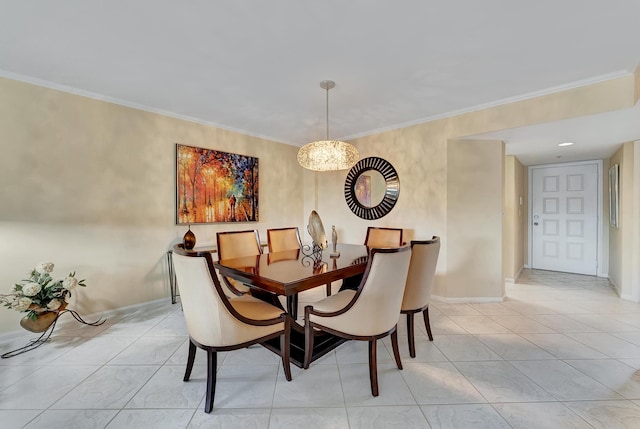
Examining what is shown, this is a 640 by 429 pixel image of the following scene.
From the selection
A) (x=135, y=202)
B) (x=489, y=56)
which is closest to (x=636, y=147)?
(x=489, y=56)

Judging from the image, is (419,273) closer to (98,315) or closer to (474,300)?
(474,300)

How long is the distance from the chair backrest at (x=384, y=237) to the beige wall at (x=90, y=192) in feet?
7.19

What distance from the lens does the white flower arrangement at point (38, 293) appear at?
213 cm

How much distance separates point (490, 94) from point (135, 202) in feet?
13.1

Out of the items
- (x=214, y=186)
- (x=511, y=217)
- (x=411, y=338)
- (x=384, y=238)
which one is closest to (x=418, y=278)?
(x=411, y=338)

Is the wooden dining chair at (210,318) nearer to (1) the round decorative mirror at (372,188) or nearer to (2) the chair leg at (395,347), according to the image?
(2) the chair leg at (395,347)

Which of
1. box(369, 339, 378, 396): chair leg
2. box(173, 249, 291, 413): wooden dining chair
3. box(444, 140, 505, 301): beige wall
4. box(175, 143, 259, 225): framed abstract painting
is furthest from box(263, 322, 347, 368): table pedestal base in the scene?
box(175, 143, 259, 225): framed abstract painting

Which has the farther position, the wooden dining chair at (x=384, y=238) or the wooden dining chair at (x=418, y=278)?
the wooden dining chair at (x=384, y=238)

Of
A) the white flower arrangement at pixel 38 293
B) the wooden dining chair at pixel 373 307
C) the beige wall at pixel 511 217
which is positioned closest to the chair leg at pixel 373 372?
the wooden dining chair at pixel 373 307

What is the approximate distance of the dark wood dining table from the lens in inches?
65.8

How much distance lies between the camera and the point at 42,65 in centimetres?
218

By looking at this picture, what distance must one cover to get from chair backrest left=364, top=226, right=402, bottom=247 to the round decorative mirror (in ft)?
1.74

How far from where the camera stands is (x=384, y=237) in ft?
11.0

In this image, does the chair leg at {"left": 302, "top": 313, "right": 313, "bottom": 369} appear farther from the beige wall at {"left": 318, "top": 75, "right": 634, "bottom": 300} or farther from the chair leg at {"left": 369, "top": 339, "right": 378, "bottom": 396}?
the beige wall at {"left": 318, "top": 75, "right": 634, "bottom": 300}
